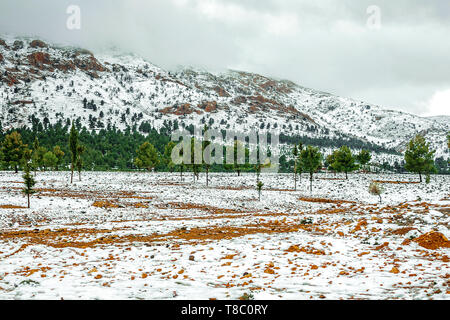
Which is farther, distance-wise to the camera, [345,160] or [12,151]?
[345,160]

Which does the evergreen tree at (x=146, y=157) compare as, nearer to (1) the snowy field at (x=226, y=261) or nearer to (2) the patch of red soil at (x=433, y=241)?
(1) the snowy field at (x=226, y=261)

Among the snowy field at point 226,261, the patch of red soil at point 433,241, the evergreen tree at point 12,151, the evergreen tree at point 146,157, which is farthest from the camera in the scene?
the evergreen tree at point 146,157

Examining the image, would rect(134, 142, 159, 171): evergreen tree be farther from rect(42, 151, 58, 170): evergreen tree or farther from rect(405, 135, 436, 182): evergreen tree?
rect(405, 135, 436, 182): evergreen tree

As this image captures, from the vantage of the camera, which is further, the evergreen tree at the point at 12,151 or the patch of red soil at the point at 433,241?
the evergreen tree at the point at 12,151

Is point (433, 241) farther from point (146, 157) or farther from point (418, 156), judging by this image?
point (146, 157)

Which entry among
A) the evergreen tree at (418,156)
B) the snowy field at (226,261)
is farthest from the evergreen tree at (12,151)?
the evergreen tree at (418,156)

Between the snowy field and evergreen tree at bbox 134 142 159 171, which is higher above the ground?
evergreen tree at bbox 134 142 159 171

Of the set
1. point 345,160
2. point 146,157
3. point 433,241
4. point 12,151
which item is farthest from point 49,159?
point 433,241

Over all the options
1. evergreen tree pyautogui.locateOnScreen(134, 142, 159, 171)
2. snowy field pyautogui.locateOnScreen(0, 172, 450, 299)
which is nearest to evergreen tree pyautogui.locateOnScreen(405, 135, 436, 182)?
snowy field pyautogui.locateOnScreen(0, 172, 450, 299)

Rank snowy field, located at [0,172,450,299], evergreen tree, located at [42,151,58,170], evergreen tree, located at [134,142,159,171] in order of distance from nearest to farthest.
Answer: snowy field, located at [0,172,450,299] → evergreen tree, located at [42,151,58,170] → evergreen tree, located at [134,142,159,171]
